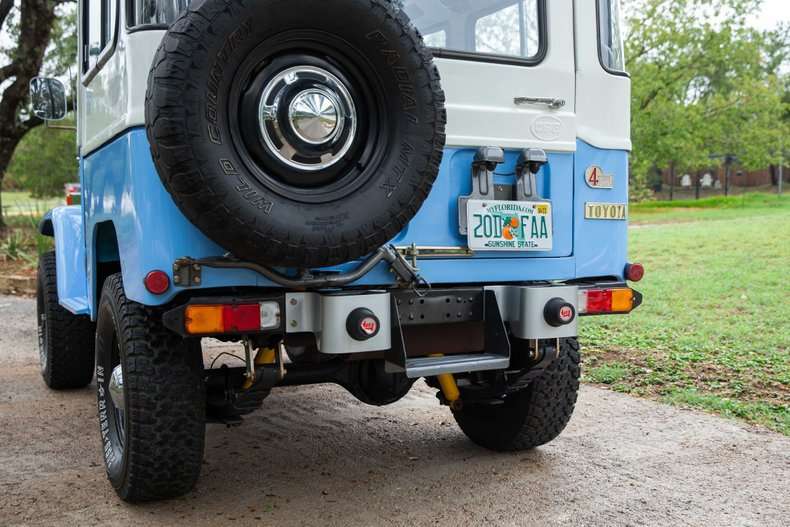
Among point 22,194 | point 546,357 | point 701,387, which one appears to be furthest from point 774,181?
point 546,357

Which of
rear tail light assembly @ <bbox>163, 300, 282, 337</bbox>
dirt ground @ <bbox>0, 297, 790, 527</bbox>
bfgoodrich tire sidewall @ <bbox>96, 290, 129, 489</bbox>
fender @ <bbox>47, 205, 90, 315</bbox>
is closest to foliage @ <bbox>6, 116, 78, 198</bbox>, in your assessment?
fender @ <bbox>47, 205, 90, 315</bbox>

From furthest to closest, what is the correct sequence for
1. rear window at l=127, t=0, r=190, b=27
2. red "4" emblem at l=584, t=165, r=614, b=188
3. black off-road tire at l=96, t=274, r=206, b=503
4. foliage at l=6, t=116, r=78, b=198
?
1. foliage at l=6, t=116, r=78, b=198
2. red "4" emblem at l=584, t=165, r=614, b=188
3. black off-road tire at l=96, t=274, r=206, b=503
4. rear window at l=127, t=0, r=190, b=27

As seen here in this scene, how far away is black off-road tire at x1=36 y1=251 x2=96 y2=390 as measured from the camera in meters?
5.31

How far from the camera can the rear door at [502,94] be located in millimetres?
3402

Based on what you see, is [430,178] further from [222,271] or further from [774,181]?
[774,181]

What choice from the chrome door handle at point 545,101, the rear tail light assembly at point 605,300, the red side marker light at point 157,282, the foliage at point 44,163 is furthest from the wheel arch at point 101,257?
the foliage at point 44,163

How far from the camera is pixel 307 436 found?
4.45 meters

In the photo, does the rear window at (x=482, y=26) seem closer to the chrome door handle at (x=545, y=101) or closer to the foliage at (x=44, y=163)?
the chrome door handle at (x=545, y=101)

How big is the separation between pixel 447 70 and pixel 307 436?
7.12ft

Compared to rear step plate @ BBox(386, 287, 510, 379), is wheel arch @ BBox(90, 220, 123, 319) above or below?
above

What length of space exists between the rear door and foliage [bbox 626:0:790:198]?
2377 cm

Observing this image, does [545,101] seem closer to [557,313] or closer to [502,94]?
[502,94]

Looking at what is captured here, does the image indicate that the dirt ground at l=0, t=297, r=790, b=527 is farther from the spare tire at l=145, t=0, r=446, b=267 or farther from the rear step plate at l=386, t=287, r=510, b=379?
the spare tire at l=145, t=0, r=446, b=267

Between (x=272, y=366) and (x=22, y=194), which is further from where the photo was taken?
(x=22, y=194)
